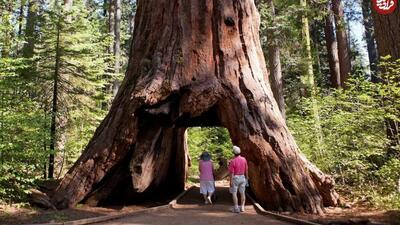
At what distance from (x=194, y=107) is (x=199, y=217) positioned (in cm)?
286

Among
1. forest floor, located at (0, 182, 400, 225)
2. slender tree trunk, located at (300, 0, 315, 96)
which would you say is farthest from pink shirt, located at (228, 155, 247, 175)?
slender tree trunk, located at (300, 0, 315, 96)

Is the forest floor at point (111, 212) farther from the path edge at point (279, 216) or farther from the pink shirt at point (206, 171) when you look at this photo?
the pink shirt at point (206, 171)

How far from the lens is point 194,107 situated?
10492 millimetres

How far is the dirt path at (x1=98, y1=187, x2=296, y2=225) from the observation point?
8250 mm

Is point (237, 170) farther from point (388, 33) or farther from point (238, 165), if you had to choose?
point (388, 33)

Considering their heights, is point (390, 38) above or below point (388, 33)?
below

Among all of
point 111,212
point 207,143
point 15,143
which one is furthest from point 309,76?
point 15,143

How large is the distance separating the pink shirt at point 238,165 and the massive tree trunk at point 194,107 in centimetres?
80

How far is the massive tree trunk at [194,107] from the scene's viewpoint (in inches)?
392

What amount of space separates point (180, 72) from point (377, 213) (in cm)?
589

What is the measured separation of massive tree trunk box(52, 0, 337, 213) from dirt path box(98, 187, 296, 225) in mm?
1096

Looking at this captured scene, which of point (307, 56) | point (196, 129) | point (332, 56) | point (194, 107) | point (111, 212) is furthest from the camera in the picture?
point (196, 129)
